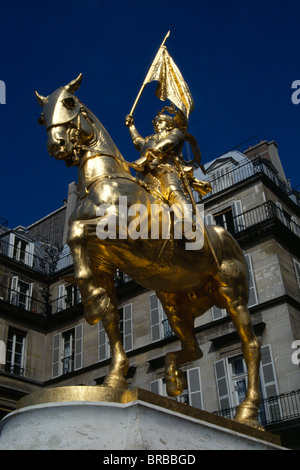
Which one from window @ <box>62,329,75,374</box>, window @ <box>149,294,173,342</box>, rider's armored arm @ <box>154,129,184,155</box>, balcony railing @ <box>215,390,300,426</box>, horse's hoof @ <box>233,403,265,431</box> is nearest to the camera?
horse's hoof @ <box>233,403,265,431</box>

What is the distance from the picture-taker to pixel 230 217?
2402 centimetres

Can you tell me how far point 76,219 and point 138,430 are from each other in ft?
6.98

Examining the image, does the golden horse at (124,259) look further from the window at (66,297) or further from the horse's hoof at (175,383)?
the window at (66,297)

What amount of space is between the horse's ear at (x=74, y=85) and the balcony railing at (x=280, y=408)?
14.3 meters

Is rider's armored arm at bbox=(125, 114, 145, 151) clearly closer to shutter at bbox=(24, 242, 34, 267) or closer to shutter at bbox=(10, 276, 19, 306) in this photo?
shutter at bbox=(10, 276, 19, 306)

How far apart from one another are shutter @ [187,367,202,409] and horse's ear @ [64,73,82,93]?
15.8m

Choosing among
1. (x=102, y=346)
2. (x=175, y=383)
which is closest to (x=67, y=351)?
(x=102, y=346)

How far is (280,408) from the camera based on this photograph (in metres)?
17.6

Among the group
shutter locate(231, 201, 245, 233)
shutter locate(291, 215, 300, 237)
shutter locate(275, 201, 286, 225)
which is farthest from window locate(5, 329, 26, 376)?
shutter locate(291, 215, 300, 237)

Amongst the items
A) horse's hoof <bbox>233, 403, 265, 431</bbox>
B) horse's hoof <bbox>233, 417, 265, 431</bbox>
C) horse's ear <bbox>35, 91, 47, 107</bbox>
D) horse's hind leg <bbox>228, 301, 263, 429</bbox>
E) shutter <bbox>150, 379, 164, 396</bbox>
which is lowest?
horse's hoof <bbox>233, 417, 265, 431</bbox>

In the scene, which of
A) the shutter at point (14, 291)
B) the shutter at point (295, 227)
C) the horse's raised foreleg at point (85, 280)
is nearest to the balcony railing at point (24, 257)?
the shutter at point (14, 291)

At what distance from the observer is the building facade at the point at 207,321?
19.0 m

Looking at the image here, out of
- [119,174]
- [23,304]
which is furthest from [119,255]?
[23,304]

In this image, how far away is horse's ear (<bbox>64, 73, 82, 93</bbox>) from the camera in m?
5.87
